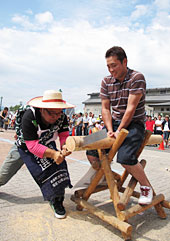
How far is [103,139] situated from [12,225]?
Result: 1404 millimetres

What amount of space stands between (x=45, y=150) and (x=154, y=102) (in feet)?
115

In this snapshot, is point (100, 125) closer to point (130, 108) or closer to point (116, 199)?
point (130, 108)

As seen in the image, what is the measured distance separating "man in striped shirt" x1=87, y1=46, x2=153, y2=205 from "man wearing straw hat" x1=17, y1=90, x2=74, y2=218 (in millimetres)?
633

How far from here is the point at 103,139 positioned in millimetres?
2436

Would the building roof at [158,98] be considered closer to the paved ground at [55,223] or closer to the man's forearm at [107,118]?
the paved ground at [55,223]

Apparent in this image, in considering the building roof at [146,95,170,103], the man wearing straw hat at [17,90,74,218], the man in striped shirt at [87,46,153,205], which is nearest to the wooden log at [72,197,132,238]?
the man wearing straw hat at [17,90,74,218]

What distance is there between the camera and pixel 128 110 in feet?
8.36

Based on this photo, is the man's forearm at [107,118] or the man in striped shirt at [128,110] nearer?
the man in striped shirt at [128,110]

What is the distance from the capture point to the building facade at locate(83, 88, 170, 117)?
2859cm

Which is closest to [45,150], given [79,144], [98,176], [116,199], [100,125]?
[79,144]

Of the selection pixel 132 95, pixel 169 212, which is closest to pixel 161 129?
pixel 169 212

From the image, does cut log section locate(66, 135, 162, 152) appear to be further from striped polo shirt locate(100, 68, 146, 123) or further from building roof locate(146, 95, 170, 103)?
building roof locate(146, 95, 170, 103)

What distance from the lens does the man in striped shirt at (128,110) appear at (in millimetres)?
2527

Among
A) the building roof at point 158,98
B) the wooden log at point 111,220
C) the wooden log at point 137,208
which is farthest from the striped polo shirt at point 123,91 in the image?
the building roof at point 158,98
